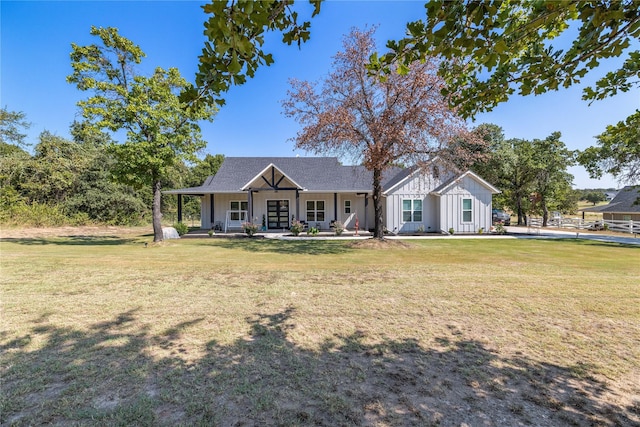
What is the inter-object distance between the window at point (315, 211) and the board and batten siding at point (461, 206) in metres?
8.71

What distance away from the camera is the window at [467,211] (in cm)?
2073

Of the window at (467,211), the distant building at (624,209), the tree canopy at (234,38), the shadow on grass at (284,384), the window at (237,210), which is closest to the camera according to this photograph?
the tree canopy at (234,38)

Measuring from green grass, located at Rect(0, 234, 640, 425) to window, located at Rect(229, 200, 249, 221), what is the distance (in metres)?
14.9

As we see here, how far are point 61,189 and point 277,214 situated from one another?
67.5ft

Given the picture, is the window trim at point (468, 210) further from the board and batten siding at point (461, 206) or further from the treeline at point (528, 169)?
the treeline at point (528, 169)

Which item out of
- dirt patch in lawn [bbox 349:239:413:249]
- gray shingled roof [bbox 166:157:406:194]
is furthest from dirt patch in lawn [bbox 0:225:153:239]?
dirt patch in lawn [bbox 349:239:413:249]

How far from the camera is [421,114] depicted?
503 inches

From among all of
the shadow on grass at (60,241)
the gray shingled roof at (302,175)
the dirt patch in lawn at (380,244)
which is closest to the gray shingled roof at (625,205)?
the gray shingled roof at (302,175)

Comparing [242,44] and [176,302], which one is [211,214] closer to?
[176,302]

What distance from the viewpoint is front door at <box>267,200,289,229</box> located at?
22.4m

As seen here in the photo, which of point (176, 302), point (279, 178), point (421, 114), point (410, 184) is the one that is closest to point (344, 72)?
point (421, 114)

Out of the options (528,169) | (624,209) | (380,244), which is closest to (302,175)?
(380,244)

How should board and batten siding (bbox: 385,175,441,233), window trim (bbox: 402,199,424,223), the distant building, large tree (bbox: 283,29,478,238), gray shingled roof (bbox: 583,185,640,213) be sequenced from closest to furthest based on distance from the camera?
large tree (bbox: 283,29,478,238), board and batten siding (bbox: 385,175,441,233), window trim (bbox: 402,199,424,223), the distant building, gray shingled roof (bbox: 583,185,640,213)

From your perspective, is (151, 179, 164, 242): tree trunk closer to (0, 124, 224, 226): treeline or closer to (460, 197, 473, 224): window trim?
(0, 124, 224, 226): treeline
